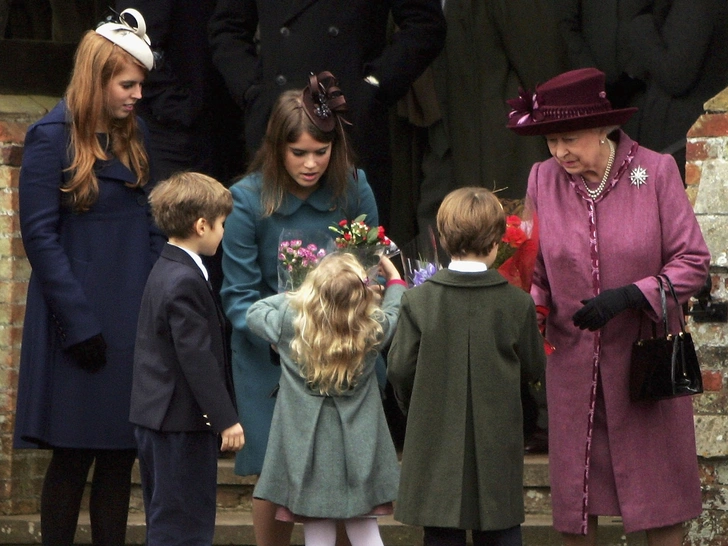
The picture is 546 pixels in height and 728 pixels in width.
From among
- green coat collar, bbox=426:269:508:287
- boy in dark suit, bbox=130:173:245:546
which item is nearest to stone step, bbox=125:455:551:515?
boy in dark suit, bbox=130:173:245:546

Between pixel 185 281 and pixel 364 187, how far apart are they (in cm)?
86

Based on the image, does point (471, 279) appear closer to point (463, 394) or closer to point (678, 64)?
point (463, 394)

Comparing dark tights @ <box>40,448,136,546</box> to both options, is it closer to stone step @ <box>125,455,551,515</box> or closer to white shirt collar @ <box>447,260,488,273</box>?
stone step @ <box>125,455,551,515</box>

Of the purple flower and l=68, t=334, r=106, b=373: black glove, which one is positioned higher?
the purple flower

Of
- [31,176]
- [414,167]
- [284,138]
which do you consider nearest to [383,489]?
[284,138]

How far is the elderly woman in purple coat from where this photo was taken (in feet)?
14.6

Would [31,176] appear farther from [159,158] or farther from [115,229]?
[159,158]

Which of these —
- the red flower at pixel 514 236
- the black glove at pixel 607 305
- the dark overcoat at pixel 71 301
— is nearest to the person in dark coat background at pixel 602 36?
the red flower at pixel 514 236

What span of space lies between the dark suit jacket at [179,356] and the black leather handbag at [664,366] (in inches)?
47.4

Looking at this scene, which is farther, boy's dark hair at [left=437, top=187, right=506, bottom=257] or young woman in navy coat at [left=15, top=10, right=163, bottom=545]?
young woman in navy coat at [left=15, top=10, right=163, bottom=545]

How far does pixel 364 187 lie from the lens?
491 centimetres

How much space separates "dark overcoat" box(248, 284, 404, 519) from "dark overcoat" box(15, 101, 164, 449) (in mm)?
527

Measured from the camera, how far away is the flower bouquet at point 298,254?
454cm

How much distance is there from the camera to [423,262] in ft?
15.2
